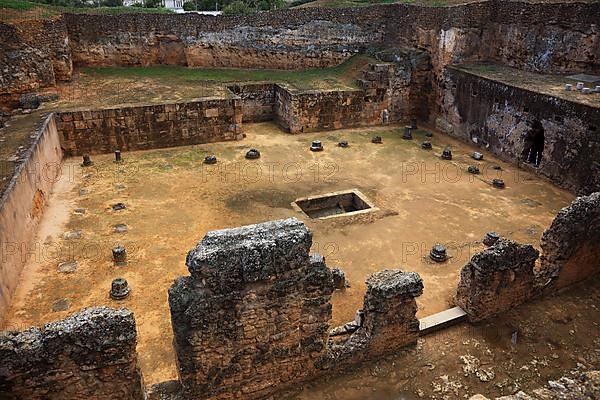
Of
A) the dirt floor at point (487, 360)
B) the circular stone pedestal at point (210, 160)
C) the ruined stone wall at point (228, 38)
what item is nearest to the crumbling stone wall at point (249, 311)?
the dirt floor at point (487, 360)

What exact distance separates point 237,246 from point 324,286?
1.19 meters

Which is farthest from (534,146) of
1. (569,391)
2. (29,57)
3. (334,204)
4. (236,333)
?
(29,57)

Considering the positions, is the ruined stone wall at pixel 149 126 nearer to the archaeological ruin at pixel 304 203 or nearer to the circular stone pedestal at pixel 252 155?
the archaeological ruin at pixel 304 203

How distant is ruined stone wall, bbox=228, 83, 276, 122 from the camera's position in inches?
655

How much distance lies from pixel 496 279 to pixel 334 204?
5.32 m

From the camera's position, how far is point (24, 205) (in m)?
8.87

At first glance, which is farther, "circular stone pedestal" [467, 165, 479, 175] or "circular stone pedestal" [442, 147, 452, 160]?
"circular stone pedestal" [442, 147, 452, 160]

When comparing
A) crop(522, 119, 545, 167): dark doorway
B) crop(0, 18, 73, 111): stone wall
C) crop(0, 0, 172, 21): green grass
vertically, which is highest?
crop(0, 0, 172, 21): green grass

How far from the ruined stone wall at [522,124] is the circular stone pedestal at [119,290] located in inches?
419

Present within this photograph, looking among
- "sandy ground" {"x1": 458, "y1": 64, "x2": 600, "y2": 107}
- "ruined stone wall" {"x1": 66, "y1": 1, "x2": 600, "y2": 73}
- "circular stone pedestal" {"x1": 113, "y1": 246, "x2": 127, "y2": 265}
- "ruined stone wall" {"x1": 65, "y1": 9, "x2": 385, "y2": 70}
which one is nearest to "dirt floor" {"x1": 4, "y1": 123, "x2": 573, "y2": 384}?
"circular stone pedestal" {"x1": 113, "y1": 246, "x2": 127, "y2": 265}

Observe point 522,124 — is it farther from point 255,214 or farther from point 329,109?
point 255,214

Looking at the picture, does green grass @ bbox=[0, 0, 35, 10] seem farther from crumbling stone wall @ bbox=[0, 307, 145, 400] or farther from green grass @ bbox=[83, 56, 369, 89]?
→ crumbling stone wall @ bbox=[0, 307, 145, 400]

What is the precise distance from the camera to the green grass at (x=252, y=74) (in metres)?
17.0

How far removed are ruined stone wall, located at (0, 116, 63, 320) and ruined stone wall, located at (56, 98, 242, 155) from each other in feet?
3.18
